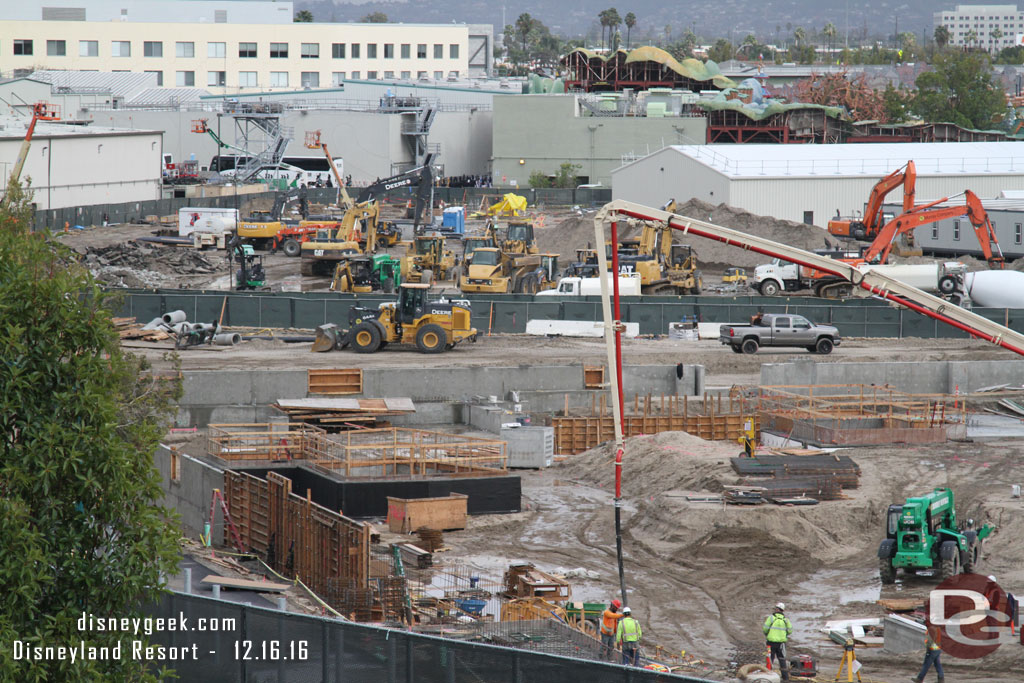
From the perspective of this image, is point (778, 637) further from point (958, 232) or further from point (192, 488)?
point (958, 232)

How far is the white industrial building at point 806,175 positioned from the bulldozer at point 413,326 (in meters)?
32.9

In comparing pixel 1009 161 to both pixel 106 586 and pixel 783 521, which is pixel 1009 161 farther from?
pixel 106 586

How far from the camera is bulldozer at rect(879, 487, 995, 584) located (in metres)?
22.0

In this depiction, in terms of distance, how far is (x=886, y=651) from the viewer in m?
19.3

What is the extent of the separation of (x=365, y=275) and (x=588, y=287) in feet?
27.5

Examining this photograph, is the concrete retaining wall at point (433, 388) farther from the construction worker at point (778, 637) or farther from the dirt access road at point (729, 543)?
the construction worker at point (778, 637)

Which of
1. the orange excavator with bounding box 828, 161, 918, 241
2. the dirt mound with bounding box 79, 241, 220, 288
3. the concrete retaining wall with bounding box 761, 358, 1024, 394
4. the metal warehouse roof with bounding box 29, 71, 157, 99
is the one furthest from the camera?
the metal warehouse roof with bounding box 29, 71, 157, 99

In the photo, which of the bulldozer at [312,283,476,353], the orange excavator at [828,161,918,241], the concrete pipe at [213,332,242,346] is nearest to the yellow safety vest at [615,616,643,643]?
the bulldozer at [312,283,476,353]

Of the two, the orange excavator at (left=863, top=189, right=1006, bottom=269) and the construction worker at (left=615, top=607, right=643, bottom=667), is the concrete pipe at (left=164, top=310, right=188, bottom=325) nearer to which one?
the orange excavator at (left=863, top=189, right=1006, bottom=269)

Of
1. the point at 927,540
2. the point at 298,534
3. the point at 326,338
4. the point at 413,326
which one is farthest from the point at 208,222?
the point at 927,540

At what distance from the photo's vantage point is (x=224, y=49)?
380 feet

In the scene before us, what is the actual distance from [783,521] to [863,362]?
15.0 m

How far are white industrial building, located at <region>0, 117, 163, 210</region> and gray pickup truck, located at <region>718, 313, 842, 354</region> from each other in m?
39.5

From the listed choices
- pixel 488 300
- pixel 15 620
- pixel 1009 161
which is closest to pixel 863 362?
pixel 488 300
